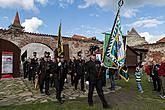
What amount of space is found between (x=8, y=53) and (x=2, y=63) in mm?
1061

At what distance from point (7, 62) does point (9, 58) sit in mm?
393

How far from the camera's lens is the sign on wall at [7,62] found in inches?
648

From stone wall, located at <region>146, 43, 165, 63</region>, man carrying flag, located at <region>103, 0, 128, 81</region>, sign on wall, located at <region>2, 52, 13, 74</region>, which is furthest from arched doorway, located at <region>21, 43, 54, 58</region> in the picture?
stone wall, located at <region>146, 43, 165, 63</region>

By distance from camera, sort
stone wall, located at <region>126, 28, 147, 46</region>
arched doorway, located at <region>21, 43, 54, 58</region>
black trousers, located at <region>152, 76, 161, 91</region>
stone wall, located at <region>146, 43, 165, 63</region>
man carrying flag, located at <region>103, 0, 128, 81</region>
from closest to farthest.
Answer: man carrying flag, located at <region>103, 0, 128, 81</region> < black trousers, located at <region>152, 76, 161, 91</region> < arched doorway, located at <region>21, 43, 54, 58</region> < stone wall, located at <region>146, 43, 165, 63</region> < stone wall, located at <region>126, 28, 147, 46</region>

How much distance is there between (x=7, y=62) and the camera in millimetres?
16750

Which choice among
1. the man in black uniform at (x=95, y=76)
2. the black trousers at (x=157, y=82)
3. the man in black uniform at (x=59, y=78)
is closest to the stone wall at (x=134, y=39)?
the black trousers at (x=157, y=82)

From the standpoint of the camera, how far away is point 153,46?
2811 cm

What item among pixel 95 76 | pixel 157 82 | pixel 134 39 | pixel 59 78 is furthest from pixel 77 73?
pixel 134 39

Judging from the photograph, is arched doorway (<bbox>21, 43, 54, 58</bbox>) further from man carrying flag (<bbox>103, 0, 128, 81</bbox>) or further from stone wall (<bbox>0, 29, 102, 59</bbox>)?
man carrying flag (<bbox>103, 0, 128, 81</bbox>)

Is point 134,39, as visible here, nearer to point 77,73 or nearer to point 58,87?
point 77,73

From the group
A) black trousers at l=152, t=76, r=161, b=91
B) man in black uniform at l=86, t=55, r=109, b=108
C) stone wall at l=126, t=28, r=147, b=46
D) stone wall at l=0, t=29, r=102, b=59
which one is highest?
stone wall at l=126, t=28, r=147, b=46

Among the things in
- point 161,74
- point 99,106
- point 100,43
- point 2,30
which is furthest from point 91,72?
point 100,43

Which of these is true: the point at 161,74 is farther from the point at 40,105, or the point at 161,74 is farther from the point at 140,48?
the point at 140,48

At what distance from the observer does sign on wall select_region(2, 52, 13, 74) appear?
16453 mm
